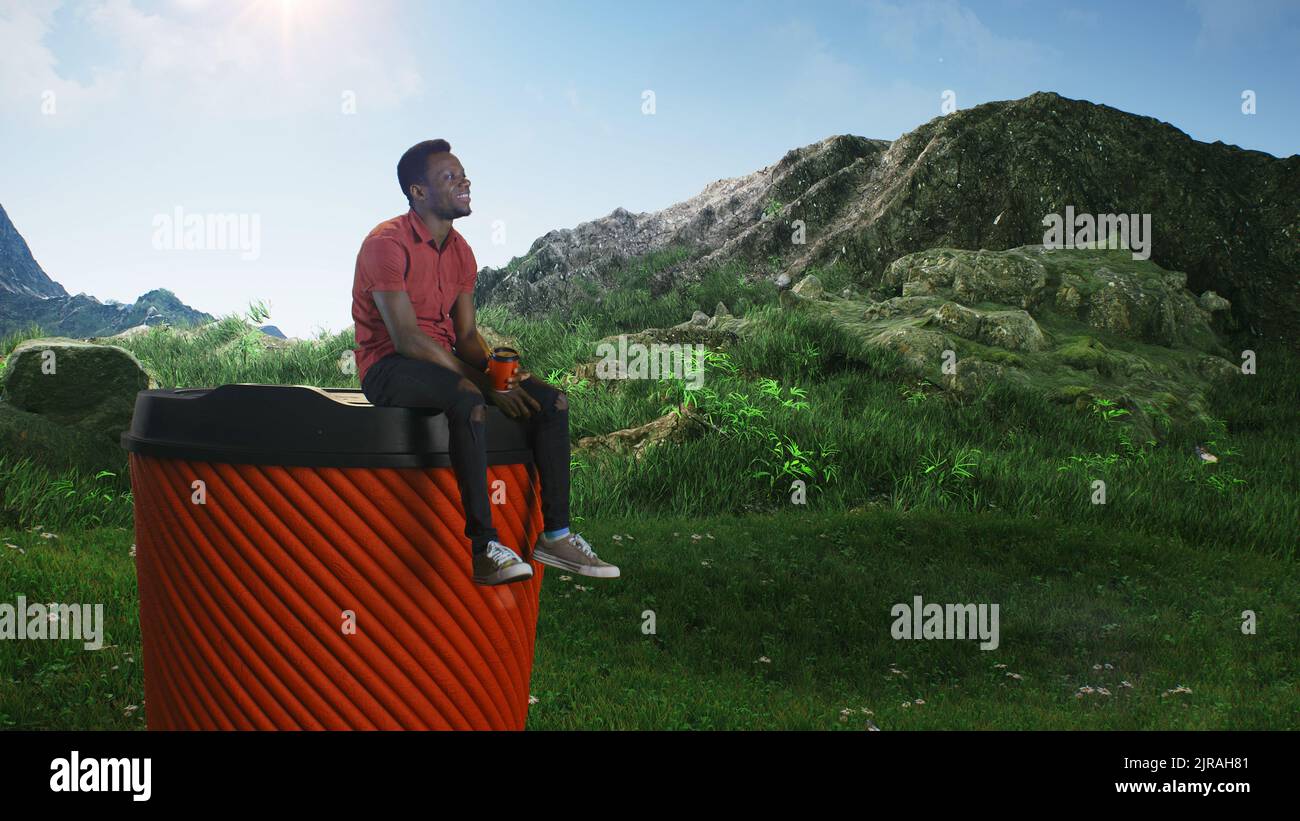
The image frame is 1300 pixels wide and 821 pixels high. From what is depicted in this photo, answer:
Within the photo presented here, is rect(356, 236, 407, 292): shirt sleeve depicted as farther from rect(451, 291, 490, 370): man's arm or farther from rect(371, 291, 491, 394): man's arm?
rect(451, 291, 490, 370): man's arm

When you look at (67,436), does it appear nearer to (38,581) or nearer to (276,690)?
(38,581)

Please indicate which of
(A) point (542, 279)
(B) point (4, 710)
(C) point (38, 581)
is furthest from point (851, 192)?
(B) point (4, 710)

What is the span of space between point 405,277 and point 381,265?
0.12 meters

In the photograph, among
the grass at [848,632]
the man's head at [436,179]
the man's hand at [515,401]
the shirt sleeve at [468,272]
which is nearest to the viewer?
the man's hand at [515,401]

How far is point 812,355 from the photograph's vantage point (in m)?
12.2

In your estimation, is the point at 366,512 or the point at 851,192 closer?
the point at 366,512

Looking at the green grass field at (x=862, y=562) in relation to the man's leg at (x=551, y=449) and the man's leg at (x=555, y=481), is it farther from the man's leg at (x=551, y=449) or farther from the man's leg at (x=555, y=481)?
the man's leg at (x=551, y=449)

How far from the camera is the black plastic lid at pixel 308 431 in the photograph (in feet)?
11.5

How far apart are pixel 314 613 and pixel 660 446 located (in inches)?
242

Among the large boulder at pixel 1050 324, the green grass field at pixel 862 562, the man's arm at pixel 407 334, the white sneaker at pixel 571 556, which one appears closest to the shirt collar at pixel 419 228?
the man's arm at pixel 407 334

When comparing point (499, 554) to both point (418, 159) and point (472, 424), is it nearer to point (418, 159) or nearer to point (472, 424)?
point (472, 424)

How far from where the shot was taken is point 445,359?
3.73 meters

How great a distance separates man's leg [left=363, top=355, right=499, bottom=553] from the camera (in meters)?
3.49

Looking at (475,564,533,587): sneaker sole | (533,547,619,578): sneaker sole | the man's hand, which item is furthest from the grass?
the man's hand
